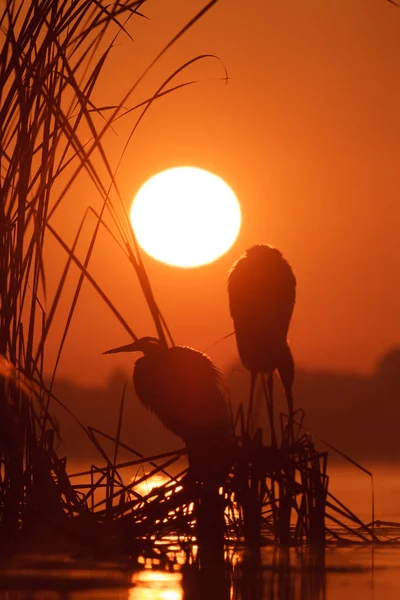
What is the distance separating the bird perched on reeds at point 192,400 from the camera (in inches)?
205

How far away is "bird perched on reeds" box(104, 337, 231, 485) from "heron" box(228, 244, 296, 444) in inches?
13.9

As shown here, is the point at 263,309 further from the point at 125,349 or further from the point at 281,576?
the point at 281,576

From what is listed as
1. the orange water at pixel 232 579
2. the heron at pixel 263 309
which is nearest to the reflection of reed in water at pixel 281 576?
the orange water at pixel 232 579

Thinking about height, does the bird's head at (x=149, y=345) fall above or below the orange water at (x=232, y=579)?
above

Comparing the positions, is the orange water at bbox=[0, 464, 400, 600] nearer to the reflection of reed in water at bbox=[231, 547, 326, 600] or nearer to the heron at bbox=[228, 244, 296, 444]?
the reflection of reed in water at bbox=[231, 547, 326, 600]

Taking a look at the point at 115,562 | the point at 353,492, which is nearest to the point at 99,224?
the point at 115,562

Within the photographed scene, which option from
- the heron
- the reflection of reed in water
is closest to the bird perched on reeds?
the heron

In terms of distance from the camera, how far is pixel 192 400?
210 inches

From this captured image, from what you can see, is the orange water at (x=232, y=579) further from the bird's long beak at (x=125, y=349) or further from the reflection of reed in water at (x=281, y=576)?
the bird's long beak at (x=125, y=349)

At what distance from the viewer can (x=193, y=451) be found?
5223mm

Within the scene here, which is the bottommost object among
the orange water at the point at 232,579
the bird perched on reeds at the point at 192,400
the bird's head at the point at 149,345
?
the orange water at the point at 232,579

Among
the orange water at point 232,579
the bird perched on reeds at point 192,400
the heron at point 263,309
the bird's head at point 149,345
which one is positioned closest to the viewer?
the orange water at point 232,579

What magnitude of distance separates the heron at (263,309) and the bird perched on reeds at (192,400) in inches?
13.9

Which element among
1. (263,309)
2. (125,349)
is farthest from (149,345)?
(263,309)
